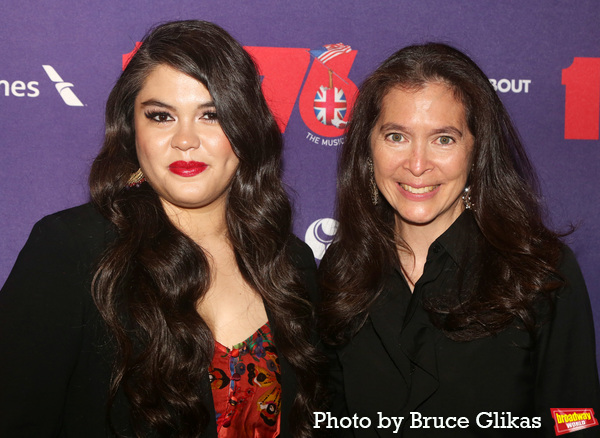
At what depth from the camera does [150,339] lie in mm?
1720

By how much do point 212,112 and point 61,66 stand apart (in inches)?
32.2

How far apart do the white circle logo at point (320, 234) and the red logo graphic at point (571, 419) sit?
1065 mm

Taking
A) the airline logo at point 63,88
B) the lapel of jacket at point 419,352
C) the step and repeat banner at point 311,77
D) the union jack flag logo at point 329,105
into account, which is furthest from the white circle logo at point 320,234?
the airline logo at point 63,88

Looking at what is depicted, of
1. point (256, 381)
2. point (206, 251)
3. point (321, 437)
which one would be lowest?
point (321, 437)

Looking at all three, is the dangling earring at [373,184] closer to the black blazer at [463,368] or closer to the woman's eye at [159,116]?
the black blazer at [463,368]

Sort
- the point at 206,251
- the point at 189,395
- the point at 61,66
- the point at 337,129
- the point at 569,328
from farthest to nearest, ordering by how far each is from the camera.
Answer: the point at 337,129 → the point at 61,66 → the point at 206,251 → the point at 569,328 → the point at 189,395

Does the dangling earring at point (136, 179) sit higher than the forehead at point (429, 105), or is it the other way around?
the forehead at point (429, 105)

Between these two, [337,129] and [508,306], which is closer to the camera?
[508,306]

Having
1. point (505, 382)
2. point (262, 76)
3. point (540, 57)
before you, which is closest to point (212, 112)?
point (262, 76)

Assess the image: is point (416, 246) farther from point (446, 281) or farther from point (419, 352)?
point (419, 352)

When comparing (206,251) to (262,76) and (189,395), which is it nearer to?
(189,395)

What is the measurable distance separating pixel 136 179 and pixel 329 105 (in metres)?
0.88

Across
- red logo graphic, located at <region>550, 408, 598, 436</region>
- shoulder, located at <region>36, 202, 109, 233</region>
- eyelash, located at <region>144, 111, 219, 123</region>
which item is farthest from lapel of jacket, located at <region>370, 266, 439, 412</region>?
shoulder, located at <region>36, 202, 109, 233</region>

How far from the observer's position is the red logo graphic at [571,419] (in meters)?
1.78
